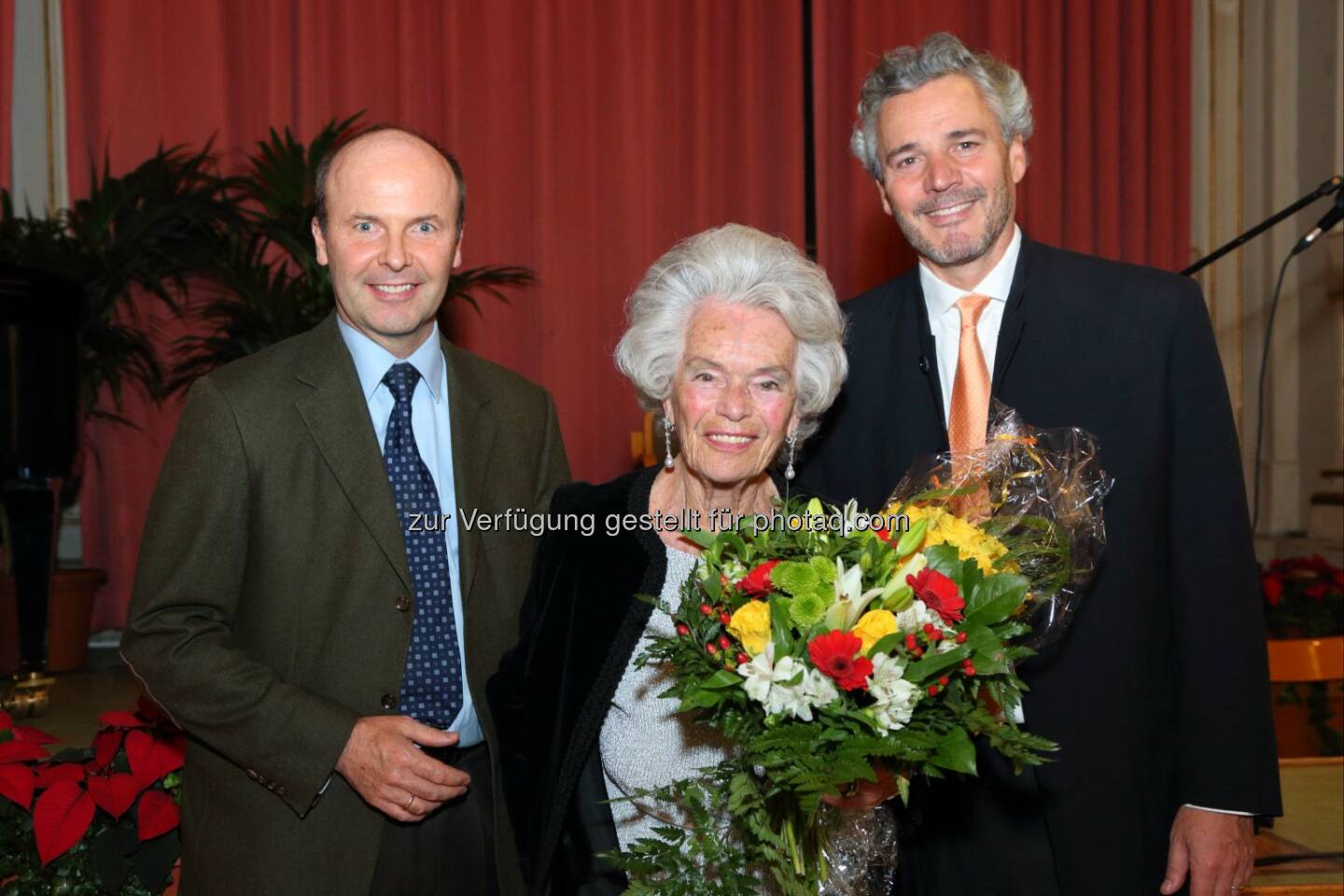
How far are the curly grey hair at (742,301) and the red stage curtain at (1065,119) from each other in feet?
13.4

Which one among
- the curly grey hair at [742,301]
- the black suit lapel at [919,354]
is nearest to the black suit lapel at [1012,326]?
the black suit lapel at [919,354]

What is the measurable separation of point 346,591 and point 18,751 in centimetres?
101

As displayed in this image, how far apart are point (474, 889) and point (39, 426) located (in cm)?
286

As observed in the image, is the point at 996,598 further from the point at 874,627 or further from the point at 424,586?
the point at 424,586

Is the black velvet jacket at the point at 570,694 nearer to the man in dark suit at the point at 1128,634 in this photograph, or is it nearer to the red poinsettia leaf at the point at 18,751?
the man in dark suit at the point at 1128,634

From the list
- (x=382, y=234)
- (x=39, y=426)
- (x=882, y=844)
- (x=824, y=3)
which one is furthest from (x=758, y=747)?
(x=824, y=3)

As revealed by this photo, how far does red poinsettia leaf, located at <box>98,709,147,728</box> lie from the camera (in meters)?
2.46

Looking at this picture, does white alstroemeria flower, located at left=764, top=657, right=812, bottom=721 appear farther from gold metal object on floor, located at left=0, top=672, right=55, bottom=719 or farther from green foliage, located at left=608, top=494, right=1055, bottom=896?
gold metal object on floor, located at left=0, top=672, right=55, bottom=719

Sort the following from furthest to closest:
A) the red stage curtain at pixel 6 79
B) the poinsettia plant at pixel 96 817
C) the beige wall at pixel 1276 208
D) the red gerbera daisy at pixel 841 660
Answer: the beige wall at pixel 1276 208
the red stage curtain at pixel 6 79
the poinsettia plant at pixel 96 817
the red gerbera daisy at pixel 841 660

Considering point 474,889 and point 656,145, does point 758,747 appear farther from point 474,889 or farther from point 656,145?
point 656,145

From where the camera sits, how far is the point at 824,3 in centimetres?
612

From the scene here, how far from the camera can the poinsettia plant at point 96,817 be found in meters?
2.36

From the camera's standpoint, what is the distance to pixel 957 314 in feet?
7.20

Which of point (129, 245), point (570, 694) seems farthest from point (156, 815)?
point (129, 245)
